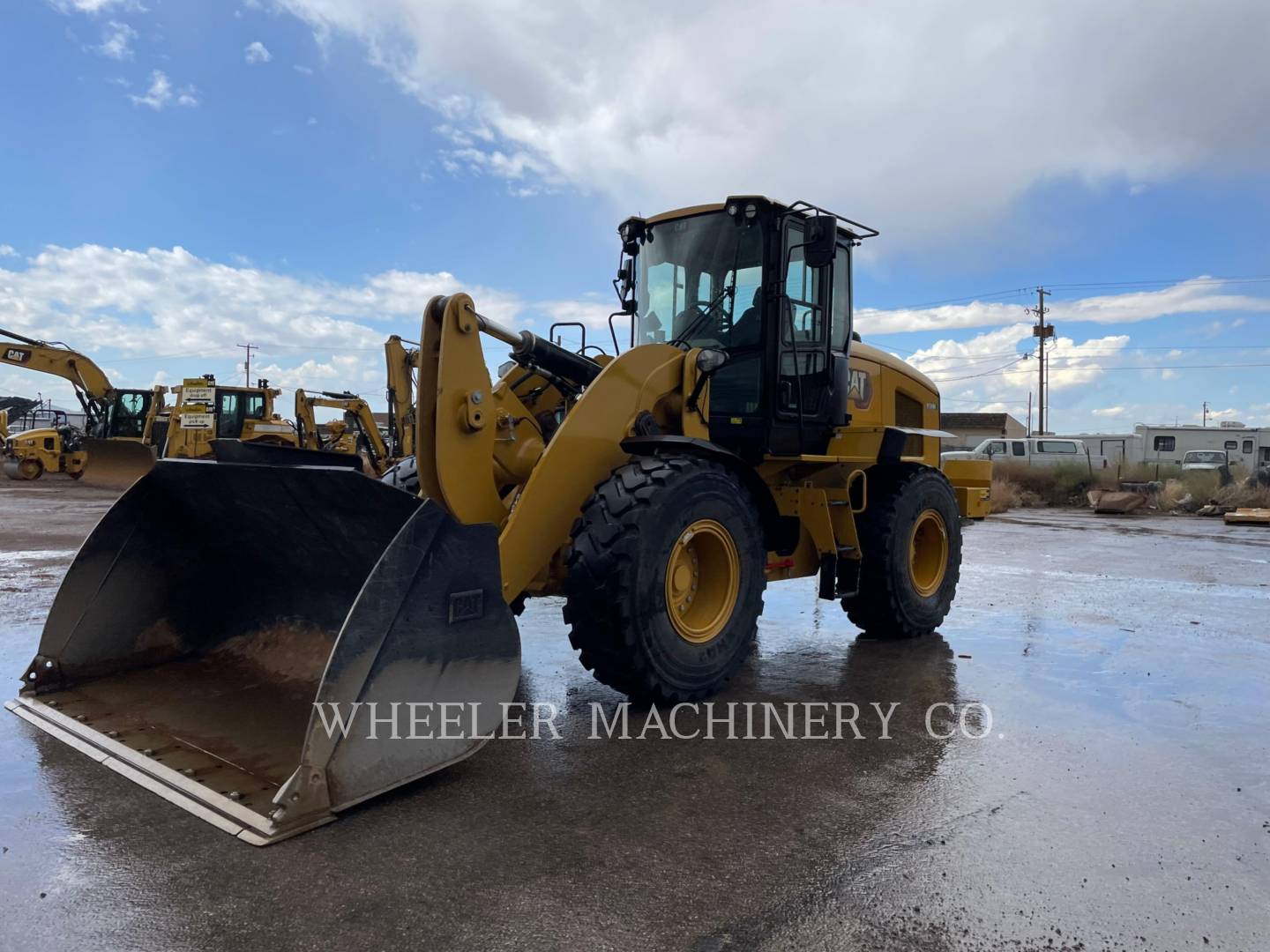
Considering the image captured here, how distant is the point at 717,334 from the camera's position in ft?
17.3

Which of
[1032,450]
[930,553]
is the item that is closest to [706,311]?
[930,553]

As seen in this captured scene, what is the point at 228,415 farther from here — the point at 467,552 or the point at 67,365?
the point at 467,552

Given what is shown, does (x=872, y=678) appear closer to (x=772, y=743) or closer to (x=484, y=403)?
(x=772, y=743)

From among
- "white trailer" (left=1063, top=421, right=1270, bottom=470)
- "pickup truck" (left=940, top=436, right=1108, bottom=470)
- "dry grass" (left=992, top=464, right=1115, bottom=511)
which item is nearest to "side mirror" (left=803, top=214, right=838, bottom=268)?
"dry grass" (left=992, top=464, right=1115, bottom=511)

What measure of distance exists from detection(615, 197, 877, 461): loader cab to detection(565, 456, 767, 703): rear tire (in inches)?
32.8

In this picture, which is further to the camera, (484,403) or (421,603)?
(484,403)

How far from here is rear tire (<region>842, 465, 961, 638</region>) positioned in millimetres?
5992

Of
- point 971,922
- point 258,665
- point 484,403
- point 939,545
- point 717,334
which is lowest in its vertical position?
point 971,922

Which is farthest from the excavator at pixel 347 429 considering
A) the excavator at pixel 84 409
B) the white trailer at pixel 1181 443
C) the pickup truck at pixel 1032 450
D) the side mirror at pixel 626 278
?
the white trailer at pixel 1181 443

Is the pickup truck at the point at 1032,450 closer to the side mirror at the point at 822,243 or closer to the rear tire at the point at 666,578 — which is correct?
the side mirror at the point at 822,243

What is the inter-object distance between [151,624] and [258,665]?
0.65m

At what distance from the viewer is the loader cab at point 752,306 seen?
17.0 ft

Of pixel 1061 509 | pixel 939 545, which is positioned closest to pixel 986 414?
pixel 1061 509

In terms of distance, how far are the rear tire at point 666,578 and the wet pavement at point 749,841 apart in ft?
1.14
